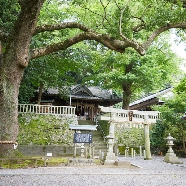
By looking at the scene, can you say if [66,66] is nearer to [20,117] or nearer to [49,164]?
[20,117]

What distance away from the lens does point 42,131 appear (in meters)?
14.9

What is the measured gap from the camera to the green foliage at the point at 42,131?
47.2 ft

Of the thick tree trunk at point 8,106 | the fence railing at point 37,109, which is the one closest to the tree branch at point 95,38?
the thick tree trunk at point 8,106

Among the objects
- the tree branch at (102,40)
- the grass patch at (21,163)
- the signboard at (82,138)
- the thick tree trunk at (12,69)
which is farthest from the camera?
the signboard at (82,138)

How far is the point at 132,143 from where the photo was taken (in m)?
17.6

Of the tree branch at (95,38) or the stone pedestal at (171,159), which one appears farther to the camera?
the stone pedestal at (171,159)

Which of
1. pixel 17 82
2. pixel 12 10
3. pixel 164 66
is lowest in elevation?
pixel 17 82

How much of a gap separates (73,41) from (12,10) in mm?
5269

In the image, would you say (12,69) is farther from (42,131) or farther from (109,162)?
(42,131)

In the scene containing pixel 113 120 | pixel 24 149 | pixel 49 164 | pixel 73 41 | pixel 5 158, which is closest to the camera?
pixel 5 158

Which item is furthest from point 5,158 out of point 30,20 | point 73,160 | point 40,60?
point 40,60

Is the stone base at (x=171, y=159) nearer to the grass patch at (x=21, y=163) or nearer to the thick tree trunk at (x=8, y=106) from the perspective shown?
the grass patch at (x=21, y=163)

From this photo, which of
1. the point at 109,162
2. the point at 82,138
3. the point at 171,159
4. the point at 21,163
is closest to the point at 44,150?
the point at 82,138

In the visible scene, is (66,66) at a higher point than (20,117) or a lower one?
higher
